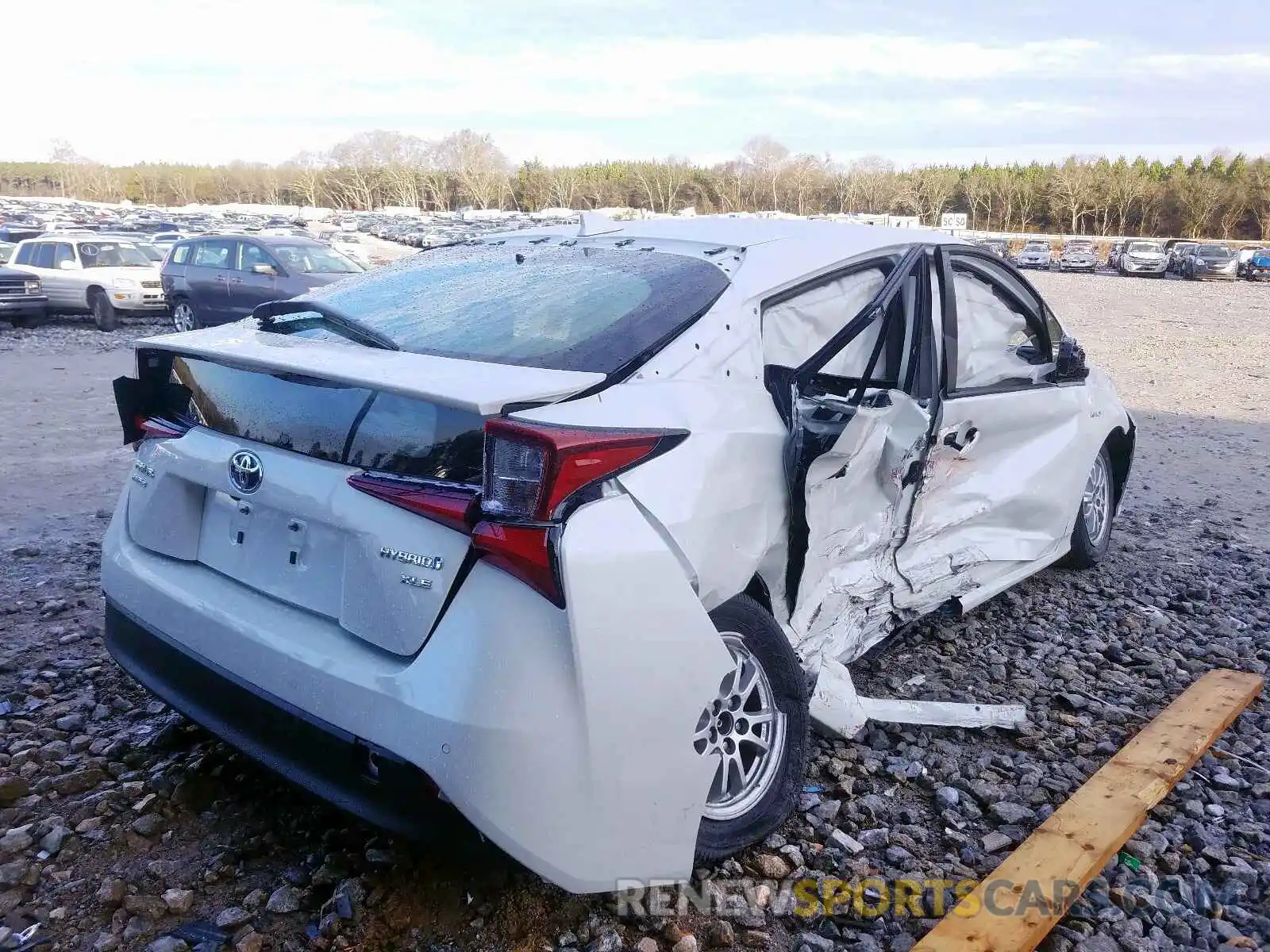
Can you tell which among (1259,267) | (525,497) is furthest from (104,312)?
(1259,267)

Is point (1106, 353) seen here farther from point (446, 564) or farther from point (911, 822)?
point (446, 564)

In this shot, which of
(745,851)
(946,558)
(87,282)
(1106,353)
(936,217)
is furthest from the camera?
(936,217)

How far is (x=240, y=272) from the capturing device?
562 inches

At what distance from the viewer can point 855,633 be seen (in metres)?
3.32

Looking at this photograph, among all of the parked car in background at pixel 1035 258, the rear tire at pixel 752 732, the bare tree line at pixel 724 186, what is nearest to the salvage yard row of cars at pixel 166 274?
the rear tire at pixel 752 732

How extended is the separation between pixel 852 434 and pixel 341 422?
147cm

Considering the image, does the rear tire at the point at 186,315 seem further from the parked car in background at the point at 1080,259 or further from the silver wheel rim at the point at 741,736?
the parked car in background at the point at 1080,259

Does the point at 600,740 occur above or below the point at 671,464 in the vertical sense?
below

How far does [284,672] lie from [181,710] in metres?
0.51

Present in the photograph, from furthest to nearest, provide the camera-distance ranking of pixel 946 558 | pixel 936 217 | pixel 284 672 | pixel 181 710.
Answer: pixel 936 217, pixel 946 558, pixel 181 710, pixel 284 672

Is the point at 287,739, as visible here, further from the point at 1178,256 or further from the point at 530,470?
the point at 1178,256

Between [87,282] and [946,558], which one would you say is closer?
[946,558]

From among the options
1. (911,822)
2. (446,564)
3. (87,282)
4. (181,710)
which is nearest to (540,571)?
(446,564)

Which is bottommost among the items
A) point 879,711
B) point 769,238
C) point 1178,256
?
point 879,711
